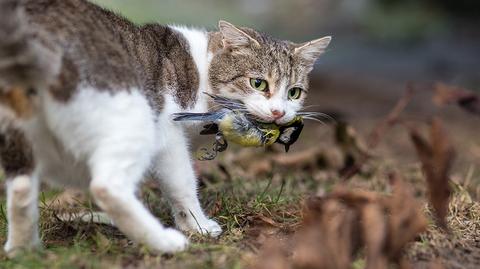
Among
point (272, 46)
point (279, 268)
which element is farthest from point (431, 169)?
point (272, 46)

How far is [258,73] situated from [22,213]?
1.45 m

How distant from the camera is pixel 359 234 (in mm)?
2508

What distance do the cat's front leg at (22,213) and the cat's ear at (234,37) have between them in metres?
1.38

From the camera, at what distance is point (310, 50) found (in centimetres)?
383

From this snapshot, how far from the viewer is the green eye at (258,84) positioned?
3613 mm

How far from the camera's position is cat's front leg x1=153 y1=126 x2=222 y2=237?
10.7 ft

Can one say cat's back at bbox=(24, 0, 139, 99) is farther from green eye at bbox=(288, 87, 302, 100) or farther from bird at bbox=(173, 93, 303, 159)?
green eye at bbox=(288, 87, 302, 100)

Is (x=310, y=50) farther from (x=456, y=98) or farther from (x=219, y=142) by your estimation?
(x=456, y=98)

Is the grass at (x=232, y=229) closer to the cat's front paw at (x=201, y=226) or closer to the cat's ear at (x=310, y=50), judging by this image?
the cat's front paw at (x=201, y=226)

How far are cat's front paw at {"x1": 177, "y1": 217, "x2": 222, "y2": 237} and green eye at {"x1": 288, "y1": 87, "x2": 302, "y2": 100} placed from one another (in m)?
0.85

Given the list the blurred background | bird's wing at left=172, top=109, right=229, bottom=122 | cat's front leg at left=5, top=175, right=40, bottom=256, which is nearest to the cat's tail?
cat's front leg at left=5, top=175, right=40, bottom=256

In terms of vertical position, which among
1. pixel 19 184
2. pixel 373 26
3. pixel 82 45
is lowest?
pixel 373 26

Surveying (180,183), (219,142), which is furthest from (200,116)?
(180,183)

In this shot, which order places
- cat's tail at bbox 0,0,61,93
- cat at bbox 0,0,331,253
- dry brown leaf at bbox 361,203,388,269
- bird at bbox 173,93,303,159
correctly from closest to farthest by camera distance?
dry brown leaf at bbox 361,203,388,269 → cat's tail at bbox 0,0,61,93 → cat at bbox 0,0,331,253 → bird at bbox 173,93,303,159
